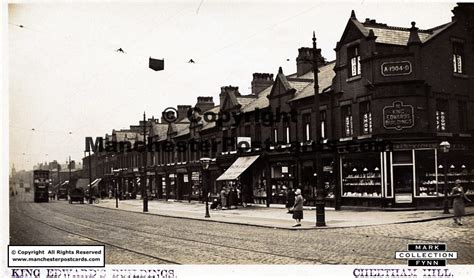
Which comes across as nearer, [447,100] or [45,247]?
[45,247]

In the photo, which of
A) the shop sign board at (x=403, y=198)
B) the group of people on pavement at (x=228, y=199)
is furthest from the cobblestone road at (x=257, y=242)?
the group of people on pavement at (x=228, y=199)

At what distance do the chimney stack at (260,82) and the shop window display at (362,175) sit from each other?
1344 centimetres

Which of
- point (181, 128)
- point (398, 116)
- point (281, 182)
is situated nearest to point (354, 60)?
point (398, 116)

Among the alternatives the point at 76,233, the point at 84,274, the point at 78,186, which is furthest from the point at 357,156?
the point at 78,186

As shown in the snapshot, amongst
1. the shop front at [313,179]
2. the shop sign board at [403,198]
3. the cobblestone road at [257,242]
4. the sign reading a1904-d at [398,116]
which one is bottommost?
the cobblestone road at [257,242]

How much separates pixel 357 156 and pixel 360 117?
1722mm

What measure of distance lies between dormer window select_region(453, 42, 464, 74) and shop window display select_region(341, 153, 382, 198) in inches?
190

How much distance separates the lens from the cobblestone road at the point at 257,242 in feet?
38.3

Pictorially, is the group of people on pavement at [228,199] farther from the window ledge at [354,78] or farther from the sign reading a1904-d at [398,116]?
the sign reading a1904-d at [398,116]

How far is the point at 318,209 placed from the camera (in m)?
17.7

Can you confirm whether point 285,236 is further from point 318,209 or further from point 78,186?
point 78,186

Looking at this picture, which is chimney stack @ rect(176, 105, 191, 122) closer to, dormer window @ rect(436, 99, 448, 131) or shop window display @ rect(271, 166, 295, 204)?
shop window display @ rect(271, 166, 295, 204)

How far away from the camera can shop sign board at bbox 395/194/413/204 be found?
22.0 m

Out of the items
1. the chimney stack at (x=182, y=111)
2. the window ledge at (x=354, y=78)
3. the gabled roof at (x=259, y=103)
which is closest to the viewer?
the window ledge at (x=354, y=78)
